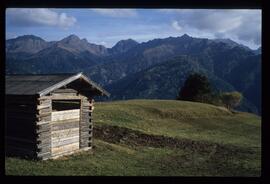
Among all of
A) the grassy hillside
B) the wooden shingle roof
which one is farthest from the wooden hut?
the grassy hillside

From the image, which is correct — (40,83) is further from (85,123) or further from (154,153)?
(154,153)

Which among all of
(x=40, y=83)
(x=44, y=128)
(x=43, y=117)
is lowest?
(x=44, y=128)

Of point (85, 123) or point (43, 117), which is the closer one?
point (43, 117)

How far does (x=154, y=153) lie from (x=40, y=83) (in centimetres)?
905

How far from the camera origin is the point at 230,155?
24.2m

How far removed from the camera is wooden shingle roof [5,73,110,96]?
17.1 meters

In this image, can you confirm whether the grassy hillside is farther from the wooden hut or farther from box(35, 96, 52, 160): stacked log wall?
the wooden hut

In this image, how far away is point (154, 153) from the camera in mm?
23141

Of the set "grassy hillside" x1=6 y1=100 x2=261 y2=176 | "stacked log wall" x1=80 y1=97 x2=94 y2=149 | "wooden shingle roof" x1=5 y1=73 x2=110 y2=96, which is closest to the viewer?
"grassy hillside" x1=6 y1=100 x2=261 y2=176

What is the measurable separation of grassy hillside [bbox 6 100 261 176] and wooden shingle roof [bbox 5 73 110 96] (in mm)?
3317

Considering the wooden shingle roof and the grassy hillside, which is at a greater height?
the wooden shingle roof

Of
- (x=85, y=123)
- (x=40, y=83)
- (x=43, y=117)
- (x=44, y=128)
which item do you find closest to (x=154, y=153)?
(x=85, y=123)
